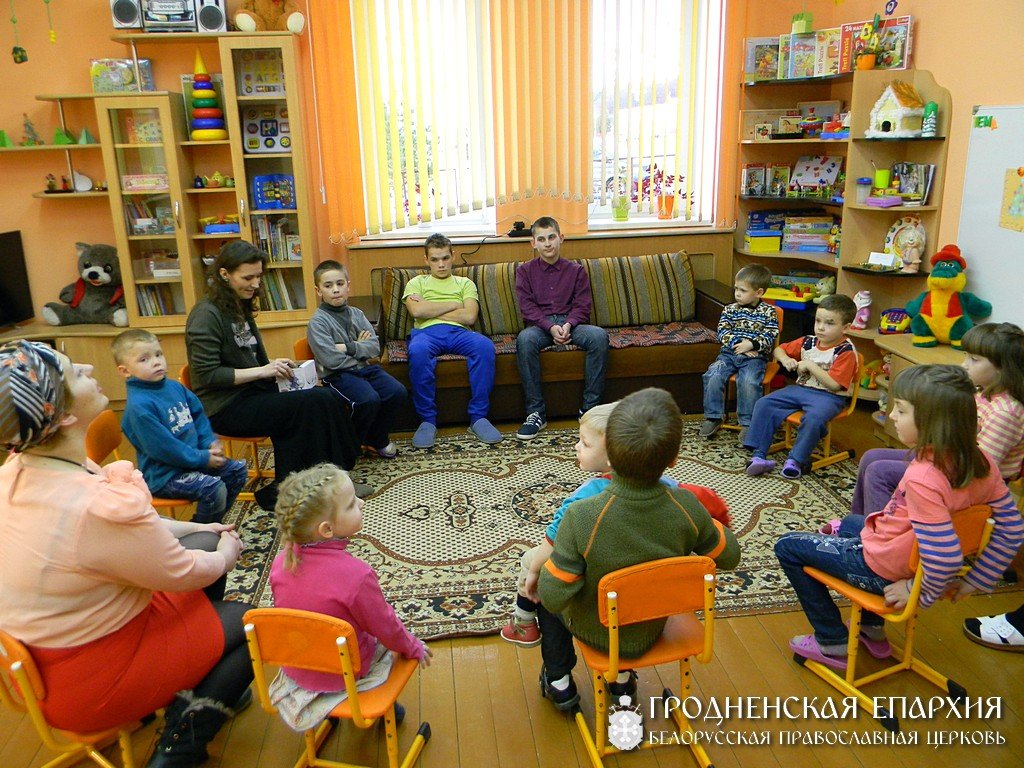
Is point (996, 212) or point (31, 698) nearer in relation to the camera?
point (31, 698)

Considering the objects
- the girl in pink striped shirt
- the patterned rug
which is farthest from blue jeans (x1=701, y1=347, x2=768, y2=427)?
the girl in pink striped shirt

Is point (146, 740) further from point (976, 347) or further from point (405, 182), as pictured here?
point (405, 182)

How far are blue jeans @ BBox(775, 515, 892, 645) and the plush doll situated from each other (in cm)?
288

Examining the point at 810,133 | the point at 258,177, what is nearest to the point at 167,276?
the point at 258,177

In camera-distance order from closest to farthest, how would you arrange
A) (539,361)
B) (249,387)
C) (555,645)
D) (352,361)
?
(555,645)
(249,387)
(352,361)
(539,361)

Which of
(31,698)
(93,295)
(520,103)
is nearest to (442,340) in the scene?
(520,103)

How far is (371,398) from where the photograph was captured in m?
4.09

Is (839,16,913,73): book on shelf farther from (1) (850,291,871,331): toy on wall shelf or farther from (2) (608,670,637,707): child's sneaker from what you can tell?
(2) (608,670,637,707): child's sneaker

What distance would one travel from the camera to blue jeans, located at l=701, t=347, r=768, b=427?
4266mm

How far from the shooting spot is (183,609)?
2.03 meters

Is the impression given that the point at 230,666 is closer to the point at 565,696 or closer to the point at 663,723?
the point at 565,696

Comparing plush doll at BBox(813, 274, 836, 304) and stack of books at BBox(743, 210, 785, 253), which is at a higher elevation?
stack of books at BBox(743, 210, 785, 253)

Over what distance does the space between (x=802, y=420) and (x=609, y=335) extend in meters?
1.38

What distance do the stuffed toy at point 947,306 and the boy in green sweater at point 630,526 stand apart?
256 cm
